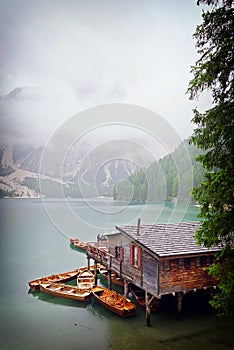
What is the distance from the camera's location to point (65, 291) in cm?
2150

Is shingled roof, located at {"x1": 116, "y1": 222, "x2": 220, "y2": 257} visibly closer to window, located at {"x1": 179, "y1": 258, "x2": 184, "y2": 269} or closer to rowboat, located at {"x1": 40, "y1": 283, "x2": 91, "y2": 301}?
window, located at {"x1": 179, "y1": 258, "x2": 184, "y2": 269}

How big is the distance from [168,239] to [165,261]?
1669mm

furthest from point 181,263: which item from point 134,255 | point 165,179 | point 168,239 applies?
point 165,179

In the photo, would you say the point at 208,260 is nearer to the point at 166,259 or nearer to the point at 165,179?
the point at 166,259

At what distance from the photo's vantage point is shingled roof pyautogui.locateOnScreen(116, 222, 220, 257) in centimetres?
1696

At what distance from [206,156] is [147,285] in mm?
9988

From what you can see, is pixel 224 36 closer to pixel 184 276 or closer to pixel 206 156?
pixel 206 156

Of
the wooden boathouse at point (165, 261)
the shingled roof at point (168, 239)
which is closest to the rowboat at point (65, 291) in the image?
the wooden boathouse at point (165, 261)

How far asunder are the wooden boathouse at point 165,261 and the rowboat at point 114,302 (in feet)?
3.23

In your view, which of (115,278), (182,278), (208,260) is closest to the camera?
(182,278)

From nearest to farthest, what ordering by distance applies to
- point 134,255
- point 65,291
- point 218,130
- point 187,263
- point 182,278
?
1. point 218,130
2. point 182,278
3. point 187,263
4. point 134,255
5. point 65,291

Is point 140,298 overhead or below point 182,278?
below

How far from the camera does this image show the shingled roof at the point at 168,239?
55.6ft

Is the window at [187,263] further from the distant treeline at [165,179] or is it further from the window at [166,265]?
the distant treeline at [165,179]
